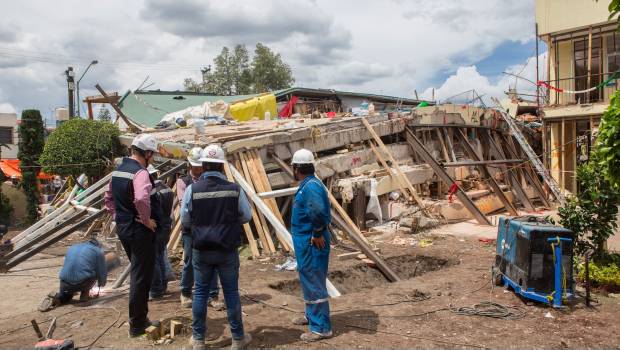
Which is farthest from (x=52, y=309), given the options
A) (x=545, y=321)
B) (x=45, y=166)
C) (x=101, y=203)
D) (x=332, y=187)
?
(x=45, y=166)

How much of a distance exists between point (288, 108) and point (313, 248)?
16.0 m

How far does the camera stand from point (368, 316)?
5.15 m

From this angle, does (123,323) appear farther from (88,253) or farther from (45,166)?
(45,166)

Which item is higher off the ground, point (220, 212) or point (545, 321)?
point (220, 212)

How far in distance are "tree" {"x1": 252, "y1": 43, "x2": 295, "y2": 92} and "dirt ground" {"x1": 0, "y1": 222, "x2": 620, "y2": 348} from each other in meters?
35.2

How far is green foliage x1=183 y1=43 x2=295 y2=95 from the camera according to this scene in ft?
136

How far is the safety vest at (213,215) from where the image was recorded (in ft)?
13.5

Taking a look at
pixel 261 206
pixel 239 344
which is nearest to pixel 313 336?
pixel 239 344

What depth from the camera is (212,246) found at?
4141 millimetres

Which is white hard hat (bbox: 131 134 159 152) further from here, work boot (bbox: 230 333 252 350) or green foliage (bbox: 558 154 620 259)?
green foliage (bbox: 558 154 620 259)

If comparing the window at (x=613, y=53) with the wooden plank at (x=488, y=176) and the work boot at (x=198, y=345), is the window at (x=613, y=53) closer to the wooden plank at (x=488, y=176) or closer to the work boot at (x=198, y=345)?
the wooden plank at (x=488, y=176)

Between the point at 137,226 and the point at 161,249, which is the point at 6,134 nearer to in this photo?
the point at 161,249

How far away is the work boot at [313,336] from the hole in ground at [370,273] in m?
2.27

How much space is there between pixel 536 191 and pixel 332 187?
7.76m
